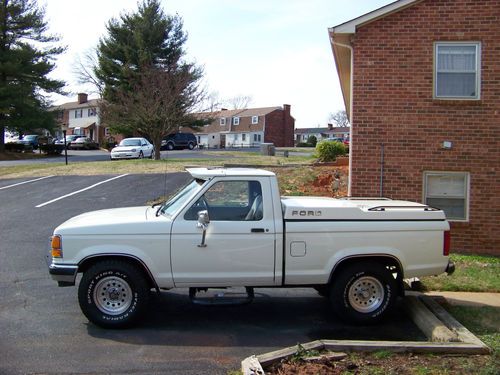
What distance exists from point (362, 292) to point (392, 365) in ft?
5.27

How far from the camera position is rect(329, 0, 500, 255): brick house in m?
10.8

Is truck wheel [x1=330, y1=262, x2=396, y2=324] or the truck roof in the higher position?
the truck roof

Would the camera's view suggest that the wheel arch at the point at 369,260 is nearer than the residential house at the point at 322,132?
Yes

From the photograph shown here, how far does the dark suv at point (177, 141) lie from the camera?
51806 millimetres

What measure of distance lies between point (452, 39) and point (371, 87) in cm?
179

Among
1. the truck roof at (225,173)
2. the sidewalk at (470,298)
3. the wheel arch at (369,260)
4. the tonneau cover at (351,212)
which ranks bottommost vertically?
the sidewalk at (470,298)

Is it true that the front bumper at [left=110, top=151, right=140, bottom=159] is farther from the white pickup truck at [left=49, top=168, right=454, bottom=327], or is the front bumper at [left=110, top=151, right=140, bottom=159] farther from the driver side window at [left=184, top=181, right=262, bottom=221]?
the driver side window at [left=184, top=181, right=262, bottom=221]

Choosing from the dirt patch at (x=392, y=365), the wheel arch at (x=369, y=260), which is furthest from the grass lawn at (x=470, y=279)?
the dirt patch at (x=392, y=365)

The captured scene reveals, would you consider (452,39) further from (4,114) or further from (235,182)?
(4,114)

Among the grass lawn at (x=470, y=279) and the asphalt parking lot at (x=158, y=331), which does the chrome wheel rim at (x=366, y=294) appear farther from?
the grass lawn at (x=470, y=279)

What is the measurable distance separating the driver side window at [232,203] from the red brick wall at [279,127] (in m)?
69.7

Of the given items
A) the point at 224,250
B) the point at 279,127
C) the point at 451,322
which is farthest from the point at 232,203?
the point at 279,127

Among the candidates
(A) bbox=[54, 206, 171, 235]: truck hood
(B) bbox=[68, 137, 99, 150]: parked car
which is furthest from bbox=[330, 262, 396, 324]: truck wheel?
(B) bbox=[68, 137, 99, 150]: parked car

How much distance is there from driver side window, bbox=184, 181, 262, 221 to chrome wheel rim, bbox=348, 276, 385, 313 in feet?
4.56
